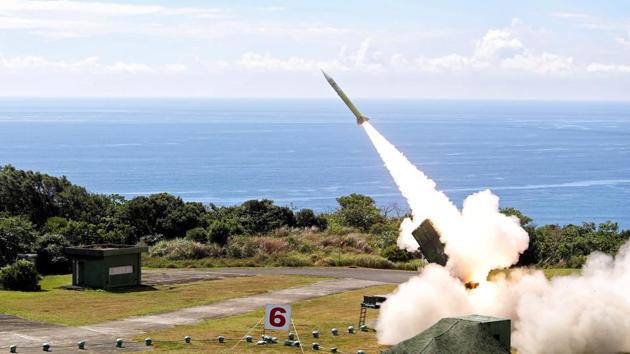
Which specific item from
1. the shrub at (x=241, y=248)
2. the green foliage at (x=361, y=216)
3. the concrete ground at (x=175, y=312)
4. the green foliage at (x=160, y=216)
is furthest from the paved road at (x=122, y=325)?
the green foliage at (x=361, y=216)

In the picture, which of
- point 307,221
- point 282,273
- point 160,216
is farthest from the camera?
point 307,221

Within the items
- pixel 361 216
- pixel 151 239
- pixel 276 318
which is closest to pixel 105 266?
pixel 151 239

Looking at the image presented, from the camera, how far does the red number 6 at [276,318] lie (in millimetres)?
42625

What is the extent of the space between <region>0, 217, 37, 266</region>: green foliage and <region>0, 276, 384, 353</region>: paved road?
2065cm

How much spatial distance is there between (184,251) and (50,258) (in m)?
11.6

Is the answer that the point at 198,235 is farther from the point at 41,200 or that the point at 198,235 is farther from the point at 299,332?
the point at 299,332

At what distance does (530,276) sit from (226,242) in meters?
41.9

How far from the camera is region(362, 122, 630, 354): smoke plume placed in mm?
40000

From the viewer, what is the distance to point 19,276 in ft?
208

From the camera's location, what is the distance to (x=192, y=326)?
166 feet

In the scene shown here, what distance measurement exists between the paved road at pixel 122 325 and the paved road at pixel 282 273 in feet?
18.8

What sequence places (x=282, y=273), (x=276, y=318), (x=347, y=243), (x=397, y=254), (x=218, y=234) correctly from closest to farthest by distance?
(x=276, y=318) < (x=282, y=273) < (x=397, y=254) < (x=218, y=234) < (x=347, y=243)

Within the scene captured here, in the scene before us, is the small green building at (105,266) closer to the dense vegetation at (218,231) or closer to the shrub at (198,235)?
the dense vegetation at (218,231)

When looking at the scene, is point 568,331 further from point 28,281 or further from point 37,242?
point 37,242
